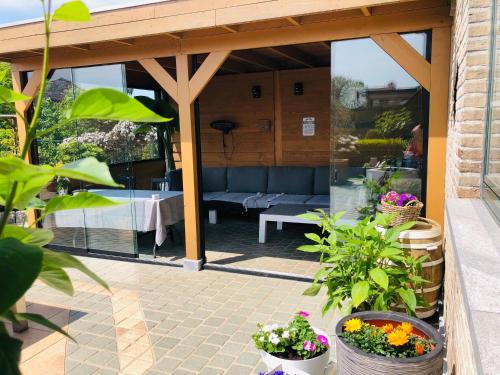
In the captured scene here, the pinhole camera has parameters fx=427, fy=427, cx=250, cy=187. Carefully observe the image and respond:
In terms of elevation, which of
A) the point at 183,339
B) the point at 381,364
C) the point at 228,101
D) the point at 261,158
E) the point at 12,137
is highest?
the point at 228,101

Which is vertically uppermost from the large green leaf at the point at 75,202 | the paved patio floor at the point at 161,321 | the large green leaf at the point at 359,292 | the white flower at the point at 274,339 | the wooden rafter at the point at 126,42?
the wooden rafter at the point at 126,42

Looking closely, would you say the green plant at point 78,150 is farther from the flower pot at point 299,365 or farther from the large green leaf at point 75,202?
the large green leaf at point 75,202

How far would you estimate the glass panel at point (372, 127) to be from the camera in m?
3.97

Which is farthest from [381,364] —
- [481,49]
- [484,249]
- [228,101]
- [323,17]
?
[228,101]

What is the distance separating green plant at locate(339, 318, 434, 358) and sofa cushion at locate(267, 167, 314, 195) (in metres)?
5.32

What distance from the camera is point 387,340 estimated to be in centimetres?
204

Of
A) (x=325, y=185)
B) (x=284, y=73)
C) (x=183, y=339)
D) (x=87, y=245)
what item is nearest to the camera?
(x=183, y=339)

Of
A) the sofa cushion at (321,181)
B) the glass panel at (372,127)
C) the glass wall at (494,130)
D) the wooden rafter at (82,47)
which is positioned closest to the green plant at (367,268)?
the glass wall at (494,130)

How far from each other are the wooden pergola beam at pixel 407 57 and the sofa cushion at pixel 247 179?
429 centimetres

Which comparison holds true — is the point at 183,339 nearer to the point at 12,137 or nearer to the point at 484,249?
the point at 484,249

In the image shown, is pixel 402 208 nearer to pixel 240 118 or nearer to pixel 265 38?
pixel 265 38

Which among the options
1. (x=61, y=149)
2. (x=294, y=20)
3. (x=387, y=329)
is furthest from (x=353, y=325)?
(x=61, y=149)

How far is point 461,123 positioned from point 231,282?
3028mm

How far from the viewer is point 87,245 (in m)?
5.84
